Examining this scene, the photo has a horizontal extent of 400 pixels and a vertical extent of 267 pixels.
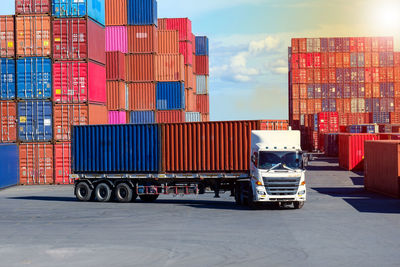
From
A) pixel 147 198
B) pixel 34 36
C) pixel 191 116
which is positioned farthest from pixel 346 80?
pixel 147 198

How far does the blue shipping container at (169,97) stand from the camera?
51000 mm

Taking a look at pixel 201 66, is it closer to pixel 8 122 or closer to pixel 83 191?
pixel 8 122

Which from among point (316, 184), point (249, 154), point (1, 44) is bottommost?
point (316, 184)

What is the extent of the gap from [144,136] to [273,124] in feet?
19.3

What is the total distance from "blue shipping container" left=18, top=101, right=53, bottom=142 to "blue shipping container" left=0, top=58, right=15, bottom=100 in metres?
1.00

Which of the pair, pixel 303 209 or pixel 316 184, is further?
pixel 316 184

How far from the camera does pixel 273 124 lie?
27594 millimetres

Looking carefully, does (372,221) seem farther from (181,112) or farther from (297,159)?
(181,112)

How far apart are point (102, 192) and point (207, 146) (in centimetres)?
556

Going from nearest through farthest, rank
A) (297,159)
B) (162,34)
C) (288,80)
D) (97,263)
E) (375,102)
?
(97,263) → (297,159) → (162,34) → (375,102) → (288,80)

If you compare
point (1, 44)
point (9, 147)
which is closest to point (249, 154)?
point (9, 147)

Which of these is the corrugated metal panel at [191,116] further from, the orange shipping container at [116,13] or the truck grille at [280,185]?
the truck grille at [280,185]

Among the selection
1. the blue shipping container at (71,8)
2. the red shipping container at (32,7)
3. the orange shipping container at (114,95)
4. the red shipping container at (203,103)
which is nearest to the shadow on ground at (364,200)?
the blue shipping container at (71,8)

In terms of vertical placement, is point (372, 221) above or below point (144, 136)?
below
